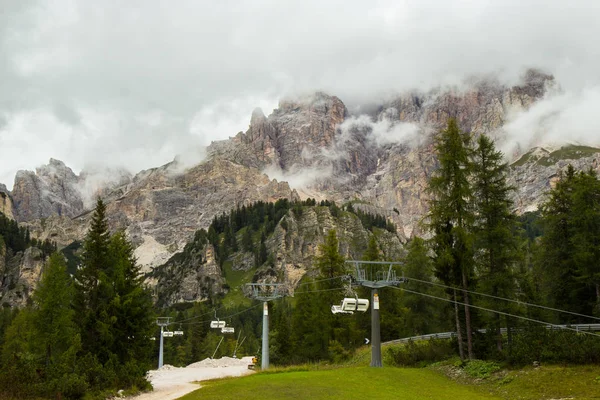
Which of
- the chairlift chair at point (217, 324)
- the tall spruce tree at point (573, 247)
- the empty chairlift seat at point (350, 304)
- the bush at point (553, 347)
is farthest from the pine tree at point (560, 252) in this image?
the chairlift chair at point (217, 324)

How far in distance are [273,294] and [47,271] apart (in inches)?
815

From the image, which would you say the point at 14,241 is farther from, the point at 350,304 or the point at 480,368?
the point at 480,368

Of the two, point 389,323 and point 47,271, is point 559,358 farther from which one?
point 47,271

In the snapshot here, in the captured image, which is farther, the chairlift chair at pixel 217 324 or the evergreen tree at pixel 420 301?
the chairlift chair at pixel 217 324

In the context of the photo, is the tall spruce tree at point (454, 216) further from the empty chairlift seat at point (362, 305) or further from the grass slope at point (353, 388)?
the grass slope at point (353, 388)

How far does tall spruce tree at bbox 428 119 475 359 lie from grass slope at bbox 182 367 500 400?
21.1 feet

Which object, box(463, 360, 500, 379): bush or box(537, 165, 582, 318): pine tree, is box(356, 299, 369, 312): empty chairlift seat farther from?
box(537, 165, 582, 318): pine tree

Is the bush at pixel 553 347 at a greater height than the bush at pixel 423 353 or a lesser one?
greater

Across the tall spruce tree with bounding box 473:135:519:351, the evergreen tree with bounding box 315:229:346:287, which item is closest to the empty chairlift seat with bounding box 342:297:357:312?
the tall spruce tree with bounding box 473:135:519:351

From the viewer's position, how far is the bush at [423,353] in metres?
36.9

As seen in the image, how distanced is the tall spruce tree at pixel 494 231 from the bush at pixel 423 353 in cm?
483

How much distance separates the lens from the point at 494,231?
32906mm

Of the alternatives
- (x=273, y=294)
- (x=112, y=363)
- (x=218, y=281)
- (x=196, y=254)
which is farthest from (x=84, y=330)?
(x=196, y=254)

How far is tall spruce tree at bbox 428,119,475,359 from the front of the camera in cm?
3322
